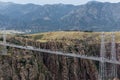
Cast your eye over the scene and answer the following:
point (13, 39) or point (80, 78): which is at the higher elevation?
point (13, 39)

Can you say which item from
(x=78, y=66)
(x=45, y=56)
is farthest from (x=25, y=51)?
(x=78, y=66)

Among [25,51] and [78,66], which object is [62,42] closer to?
[78,66]

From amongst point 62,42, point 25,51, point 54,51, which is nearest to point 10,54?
point 25,51

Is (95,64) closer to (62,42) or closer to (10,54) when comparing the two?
(62,42)

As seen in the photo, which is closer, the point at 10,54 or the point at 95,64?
the point at 10,54

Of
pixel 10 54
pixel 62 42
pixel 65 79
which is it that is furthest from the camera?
pixel 62 42

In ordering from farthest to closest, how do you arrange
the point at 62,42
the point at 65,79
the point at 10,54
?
the point at 62,42 → the point at 65,79 → the point at 10,54
